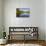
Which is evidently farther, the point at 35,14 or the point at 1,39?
the point at 35,14

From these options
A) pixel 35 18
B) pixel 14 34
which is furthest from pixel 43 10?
pixel 14 34

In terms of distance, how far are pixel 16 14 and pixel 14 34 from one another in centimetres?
76

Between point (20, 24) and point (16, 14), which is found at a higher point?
point (16, 14)

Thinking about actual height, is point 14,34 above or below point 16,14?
below

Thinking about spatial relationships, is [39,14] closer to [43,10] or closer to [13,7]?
[43,10]

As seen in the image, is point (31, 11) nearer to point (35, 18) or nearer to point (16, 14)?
point (35, 18)

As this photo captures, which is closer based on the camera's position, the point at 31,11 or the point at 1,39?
the point at 1,39

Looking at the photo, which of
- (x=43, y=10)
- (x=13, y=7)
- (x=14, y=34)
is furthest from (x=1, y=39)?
(x=43, y=10)

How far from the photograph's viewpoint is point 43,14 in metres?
4.40

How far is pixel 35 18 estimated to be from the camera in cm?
438

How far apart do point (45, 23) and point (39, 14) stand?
417 millimetres

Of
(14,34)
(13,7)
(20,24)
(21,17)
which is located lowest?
(14,34)

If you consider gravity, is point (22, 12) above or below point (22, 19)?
above

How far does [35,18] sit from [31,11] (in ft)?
1.01
